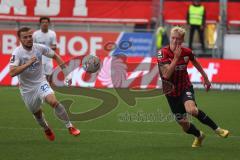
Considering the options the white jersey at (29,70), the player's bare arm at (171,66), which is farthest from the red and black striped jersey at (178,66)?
the white jersey at (29,70)

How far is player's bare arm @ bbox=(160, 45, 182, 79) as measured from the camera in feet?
38.2

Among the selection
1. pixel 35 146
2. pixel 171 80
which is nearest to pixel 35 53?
pixel 35 146

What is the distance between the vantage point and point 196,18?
89.8 feet

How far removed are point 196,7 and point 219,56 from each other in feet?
6.80

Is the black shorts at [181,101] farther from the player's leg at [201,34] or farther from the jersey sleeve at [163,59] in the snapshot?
the player's leg at [201,34]

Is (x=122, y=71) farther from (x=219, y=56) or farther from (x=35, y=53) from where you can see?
(x=35, y=53)

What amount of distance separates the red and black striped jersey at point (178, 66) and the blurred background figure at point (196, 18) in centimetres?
1526

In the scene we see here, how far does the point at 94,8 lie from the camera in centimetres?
2823

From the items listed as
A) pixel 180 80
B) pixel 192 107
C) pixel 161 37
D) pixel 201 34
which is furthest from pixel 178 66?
pixel 201 34

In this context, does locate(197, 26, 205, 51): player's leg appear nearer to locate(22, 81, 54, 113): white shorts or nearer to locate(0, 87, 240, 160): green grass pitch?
locate(0, 87, 240, 160): green grass pitch

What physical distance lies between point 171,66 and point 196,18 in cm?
1599

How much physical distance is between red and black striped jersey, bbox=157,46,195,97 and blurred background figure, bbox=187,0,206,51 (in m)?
15.3

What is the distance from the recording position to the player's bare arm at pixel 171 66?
38.2 feet

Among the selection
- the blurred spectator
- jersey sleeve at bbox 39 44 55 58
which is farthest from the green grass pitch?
the blurred spectator
